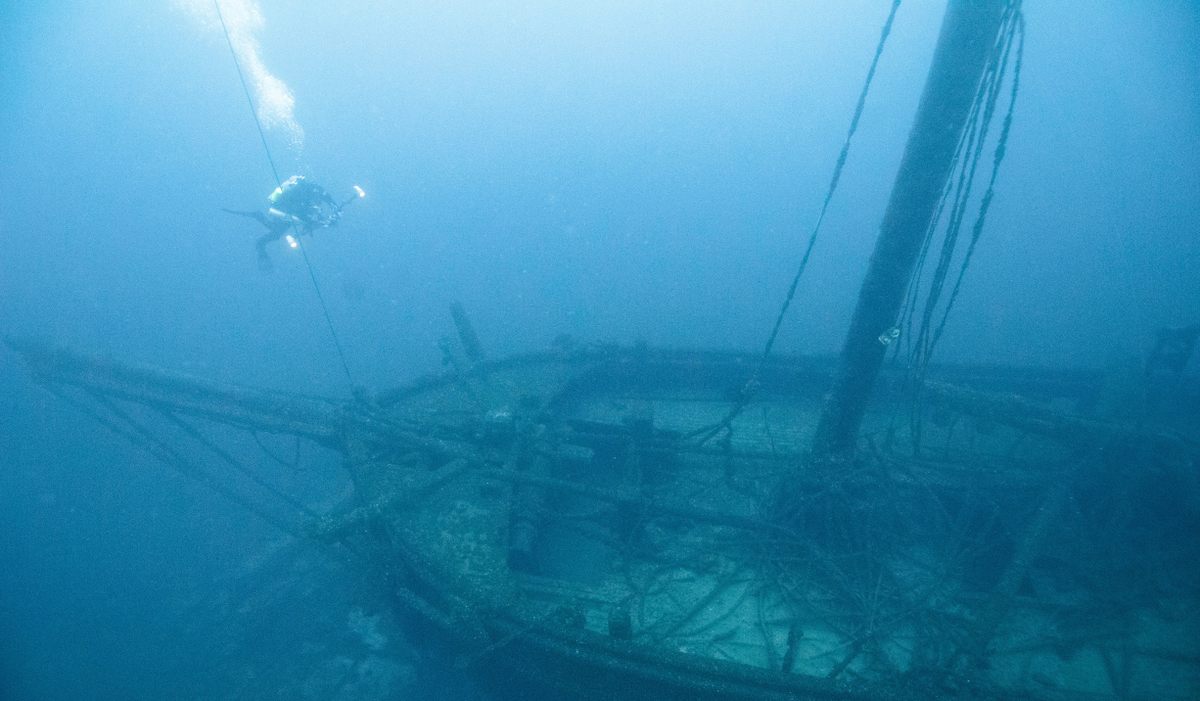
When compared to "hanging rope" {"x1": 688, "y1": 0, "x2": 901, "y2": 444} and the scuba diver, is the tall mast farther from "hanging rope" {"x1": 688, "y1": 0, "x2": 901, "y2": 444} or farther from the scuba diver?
the scuba diver

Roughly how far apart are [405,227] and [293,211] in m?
29.7

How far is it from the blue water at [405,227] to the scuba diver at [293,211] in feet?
9.36

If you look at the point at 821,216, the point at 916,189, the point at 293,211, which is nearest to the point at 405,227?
the point at 293,211

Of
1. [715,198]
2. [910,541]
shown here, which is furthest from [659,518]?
[715,198]

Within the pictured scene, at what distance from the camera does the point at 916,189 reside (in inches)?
141

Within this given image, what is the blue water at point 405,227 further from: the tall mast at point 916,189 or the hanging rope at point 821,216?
the tall mast at point 916,189

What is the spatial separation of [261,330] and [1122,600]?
25.5 metres

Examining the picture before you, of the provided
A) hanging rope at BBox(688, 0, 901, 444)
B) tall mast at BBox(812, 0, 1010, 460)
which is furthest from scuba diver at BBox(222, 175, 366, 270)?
tall mast at BBox(812, 0, 1010, 460)

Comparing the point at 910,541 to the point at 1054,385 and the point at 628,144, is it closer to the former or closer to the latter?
the point at 1054,385

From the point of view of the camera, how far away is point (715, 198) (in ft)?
139

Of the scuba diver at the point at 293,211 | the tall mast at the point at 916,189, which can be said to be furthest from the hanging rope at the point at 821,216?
the scuba diver at the point at 293,211

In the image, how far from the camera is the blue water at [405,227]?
33.6 ft

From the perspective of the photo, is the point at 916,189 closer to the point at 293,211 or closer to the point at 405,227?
the point at 293,211

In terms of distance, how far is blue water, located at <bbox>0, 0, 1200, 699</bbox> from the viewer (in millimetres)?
10234
